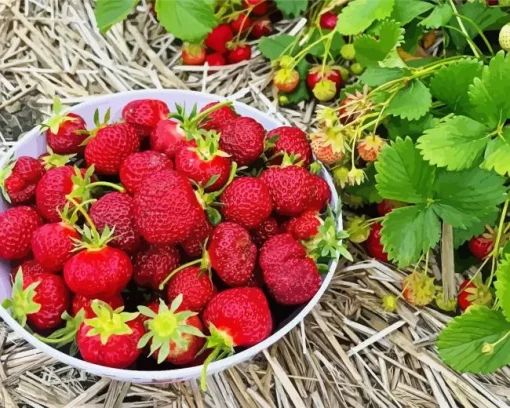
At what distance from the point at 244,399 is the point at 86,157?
39 centimetres

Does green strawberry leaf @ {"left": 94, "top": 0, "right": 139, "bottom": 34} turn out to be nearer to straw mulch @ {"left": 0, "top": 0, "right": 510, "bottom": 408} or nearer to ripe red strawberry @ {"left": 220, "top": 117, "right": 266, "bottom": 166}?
straw mulch @ {"left": 0, "top": 0, "right": 510, "bottom": 408}

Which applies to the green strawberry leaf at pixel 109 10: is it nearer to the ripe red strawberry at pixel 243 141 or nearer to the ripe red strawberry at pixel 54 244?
the ripe red strawberry at pixel 243 141

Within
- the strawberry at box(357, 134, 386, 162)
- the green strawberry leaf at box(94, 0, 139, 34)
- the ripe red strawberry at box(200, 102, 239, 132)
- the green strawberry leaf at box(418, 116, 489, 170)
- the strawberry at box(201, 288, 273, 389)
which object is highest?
the green strawberry leaf at box(94, 0, 139, 34)

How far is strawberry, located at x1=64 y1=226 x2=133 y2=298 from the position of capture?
0.81 meters

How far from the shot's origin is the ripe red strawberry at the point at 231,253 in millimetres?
860

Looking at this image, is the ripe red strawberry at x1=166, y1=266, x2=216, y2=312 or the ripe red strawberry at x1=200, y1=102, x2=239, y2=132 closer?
the ripe red strawberry at x1=166, y1=266, x2=216, y2=312

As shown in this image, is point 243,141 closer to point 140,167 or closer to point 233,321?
point 140,167

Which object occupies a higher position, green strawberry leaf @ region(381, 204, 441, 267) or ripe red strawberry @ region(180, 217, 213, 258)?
ripe red strawberry @ region(180, 217, 213, 258)

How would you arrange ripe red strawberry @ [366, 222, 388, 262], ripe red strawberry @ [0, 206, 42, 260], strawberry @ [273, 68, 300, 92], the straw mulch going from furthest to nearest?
strawberry @ [273, 68, 300, 92], ripe red strawberry @ [366, 222, 388, 262], the straw mulch, ripe red strawberry @ [0, 206, 42, 260]

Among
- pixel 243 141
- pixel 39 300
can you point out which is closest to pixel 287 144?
pixel 243 141

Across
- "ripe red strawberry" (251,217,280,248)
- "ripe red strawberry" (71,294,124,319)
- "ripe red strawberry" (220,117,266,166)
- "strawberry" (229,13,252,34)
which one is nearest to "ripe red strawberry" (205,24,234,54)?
"strawberry" (229,13,252,34)

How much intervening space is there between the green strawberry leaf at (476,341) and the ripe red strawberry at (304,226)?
20cm

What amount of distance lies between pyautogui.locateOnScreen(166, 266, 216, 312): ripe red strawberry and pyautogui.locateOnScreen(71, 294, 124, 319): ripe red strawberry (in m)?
0.06

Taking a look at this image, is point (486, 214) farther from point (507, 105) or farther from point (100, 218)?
point (100, 218)
